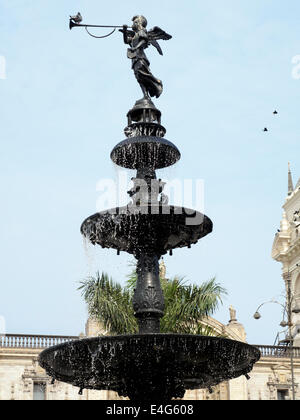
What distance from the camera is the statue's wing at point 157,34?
1143 centimetres

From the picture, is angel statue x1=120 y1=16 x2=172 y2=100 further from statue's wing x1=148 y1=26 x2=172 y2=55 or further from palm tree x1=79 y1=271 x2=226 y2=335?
palm tree x1=79 y1=271 x2=226 y2=335

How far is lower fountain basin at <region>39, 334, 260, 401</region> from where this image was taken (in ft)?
30.1

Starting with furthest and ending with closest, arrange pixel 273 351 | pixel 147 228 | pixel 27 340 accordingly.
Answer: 1. pixel 273 351
2. pixel 27 340
3. pixel 147 228

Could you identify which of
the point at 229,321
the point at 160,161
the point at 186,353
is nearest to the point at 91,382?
the point at 186,353

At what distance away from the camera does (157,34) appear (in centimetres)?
1148

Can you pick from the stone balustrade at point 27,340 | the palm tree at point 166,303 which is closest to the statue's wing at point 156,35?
the palm tree at point 166,303

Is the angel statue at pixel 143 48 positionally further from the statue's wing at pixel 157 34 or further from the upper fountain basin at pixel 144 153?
the upper fountain basin at pixel 144 153

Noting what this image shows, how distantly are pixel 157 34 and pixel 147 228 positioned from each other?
323 cm

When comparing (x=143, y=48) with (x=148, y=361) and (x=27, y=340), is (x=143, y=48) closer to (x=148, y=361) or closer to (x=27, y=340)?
(x=148, y=361)

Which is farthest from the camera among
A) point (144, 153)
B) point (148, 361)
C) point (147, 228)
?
point (144, 153)

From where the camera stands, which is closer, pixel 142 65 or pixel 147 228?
pixel 147 228

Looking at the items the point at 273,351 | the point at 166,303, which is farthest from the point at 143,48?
the point at 273,351

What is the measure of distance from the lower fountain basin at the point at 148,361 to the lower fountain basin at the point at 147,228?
163cm

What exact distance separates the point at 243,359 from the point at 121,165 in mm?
3377
